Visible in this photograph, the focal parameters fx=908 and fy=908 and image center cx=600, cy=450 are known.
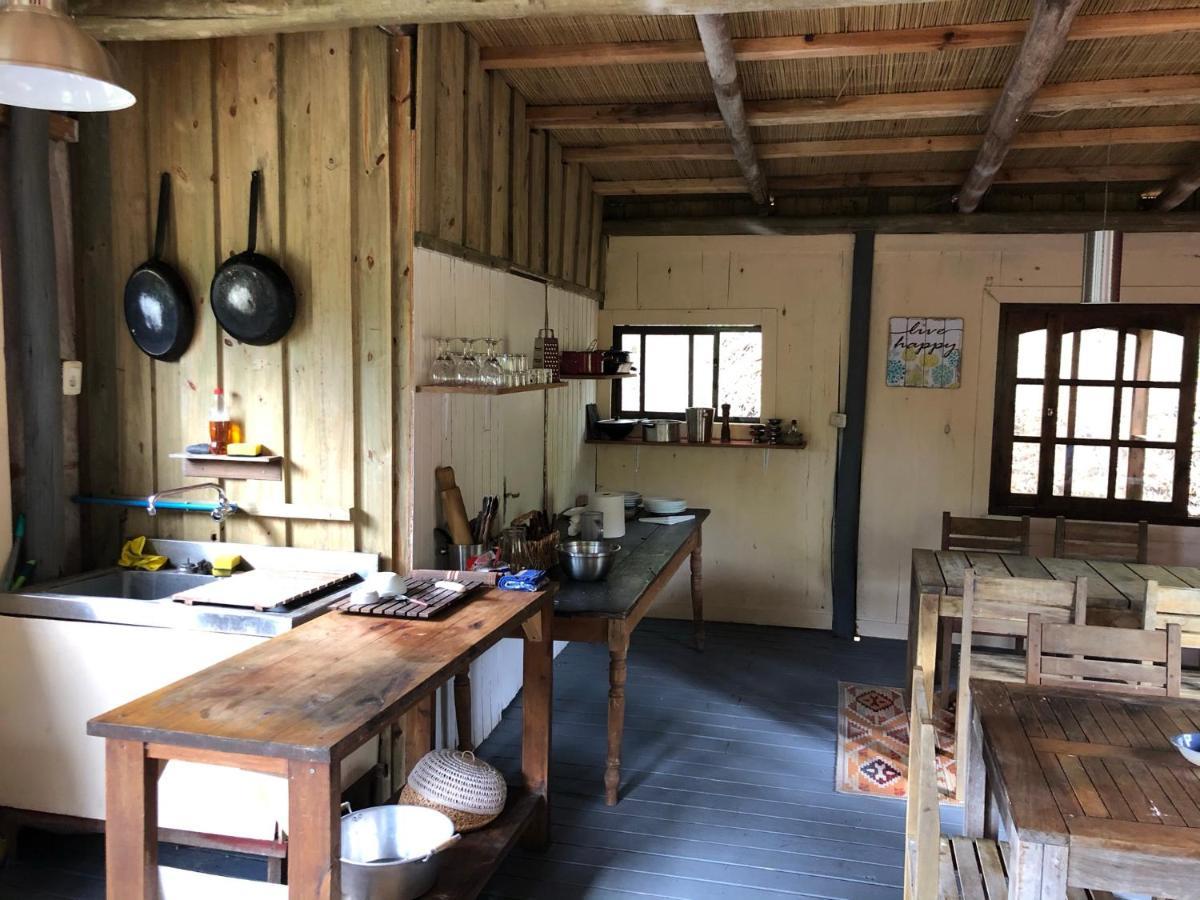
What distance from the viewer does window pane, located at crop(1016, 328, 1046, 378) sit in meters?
5.60

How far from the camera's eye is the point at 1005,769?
221cm

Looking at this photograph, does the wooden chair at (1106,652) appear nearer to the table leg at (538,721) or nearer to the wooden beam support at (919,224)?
the table leg at (538,721)

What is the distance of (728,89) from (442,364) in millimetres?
1585

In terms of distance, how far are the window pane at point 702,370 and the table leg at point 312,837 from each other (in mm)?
4595

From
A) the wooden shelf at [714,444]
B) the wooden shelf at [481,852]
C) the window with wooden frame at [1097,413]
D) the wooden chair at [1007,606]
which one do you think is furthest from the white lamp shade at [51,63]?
the window with wooden frame at [1097,413]

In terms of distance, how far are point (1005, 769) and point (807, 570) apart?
3831 mm

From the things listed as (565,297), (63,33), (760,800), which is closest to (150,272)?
(63,33)

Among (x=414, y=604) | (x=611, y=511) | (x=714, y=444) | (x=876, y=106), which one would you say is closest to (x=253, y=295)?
(x=414, y=604)

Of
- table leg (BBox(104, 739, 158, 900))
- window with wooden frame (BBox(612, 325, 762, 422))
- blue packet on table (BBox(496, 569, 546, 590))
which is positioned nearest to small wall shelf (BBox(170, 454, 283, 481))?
blue packet on table (BBox(496, 569, 546, 590))

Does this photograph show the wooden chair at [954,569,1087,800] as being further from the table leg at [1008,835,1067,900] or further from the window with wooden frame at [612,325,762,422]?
the window with wooden frame at [612,325,762,422]

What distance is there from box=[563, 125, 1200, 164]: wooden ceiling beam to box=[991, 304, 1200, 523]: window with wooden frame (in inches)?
49.0

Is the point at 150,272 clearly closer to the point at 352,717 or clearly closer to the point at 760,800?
the point at 352,717

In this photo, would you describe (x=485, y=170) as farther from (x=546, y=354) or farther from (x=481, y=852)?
(x=481, y=852)

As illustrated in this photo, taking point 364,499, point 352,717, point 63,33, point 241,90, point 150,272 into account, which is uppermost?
point 241,90
